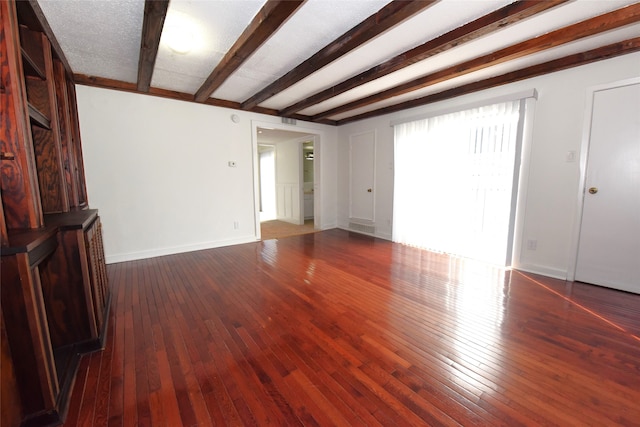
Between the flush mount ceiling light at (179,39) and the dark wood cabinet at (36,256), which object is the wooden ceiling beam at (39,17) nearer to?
the dark wood cabinet at (36,256)

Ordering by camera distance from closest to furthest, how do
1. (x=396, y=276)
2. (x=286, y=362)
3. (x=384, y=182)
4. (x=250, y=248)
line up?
(x=286, y=362) < (x=396, y=276) < (x=250, y=248) < (x=384, y=182)

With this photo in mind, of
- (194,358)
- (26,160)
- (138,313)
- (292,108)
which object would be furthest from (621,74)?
(138,313)

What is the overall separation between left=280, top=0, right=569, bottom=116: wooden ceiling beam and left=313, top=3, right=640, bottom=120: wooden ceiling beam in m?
0.65

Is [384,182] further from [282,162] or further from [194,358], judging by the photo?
[194,358]

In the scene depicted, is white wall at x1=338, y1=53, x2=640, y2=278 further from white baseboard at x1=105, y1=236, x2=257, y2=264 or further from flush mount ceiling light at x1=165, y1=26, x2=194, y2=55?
white baseboard at x1=105, y1=236, x2=257, y2=264

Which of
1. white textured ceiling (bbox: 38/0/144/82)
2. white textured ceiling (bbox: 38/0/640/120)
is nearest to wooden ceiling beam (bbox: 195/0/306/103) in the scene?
white textured ceiling (bbox: 38/0/640/120)

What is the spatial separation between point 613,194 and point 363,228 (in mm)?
3653

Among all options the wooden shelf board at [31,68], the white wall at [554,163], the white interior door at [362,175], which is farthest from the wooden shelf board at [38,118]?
the white wall at [554,163]

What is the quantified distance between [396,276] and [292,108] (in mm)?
3328

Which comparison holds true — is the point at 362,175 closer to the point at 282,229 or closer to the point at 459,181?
the point at 459,181

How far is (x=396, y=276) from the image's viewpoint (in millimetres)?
3135

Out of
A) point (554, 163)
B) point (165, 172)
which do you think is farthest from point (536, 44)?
point (165, 172)

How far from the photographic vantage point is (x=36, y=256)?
1.29m

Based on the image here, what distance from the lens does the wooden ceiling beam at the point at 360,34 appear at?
6.01ft
